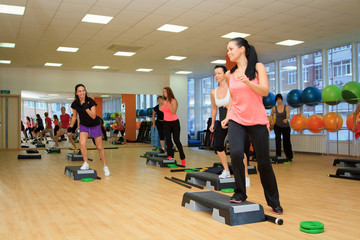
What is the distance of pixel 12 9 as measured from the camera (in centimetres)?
646

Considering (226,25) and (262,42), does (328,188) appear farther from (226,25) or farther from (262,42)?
(262,42)

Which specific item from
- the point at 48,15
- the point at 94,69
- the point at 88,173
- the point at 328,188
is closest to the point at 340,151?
the point at 328,188

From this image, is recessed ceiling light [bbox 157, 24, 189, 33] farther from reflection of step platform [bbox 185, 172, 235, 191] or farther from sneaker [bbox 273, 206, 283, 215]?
sneaker [bbox 273, 206, 283, 215]

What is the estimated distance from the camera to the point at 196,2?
20.5 ft

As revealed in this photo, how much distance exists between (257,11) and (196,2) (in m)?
1.29

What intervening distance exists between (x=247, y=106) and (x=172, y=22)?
16.5 feet

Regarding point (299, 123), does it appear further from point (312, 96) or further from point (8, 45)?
point (8, 45)

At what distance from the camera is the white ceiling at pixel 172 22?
21.1 feet

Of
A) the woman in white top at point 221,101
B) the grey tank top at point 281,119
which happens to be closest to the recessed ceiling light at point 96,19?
the woman in white top at point 221,101

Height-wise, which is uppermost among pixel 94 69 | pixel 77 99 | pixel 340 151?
pixel 94 69

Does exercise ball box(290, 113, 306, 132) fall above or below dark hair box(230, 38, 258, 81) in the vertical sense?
below

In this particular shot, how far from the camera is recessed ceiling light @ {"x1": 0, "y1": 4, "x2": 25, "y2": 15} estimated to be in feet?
20.8

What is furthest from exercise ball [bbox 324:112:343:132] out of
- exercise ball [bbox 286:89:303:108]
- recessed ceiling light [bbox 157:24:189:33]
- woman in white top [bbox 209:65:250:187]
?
woman in white top [bbox 209:65:250:187]

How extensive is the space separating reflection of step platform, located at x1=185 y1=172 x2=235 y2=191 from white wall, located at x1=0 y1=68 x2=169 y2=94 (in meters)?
9.75
